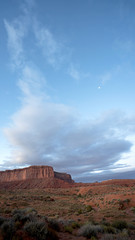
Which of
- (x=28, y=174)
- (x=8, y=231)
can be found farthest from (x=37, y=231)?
(x=28, y=174)

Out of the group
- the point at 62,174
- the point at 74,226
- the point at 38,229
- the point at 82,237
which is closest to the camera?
the point at 38,229

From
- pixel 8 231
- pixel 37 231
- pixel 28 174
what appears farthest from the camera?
pixel 28 174

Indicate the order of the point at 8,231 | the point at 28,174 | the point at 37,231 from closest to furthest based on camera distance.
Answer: the point at 8,231 < the point at 37,231 < the point at 28,174

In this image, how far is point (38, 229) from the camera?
20.5 ft

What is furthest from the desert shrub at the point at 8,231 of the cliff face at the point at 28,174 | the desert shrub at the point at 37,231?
the cliff face at the point at 28,174

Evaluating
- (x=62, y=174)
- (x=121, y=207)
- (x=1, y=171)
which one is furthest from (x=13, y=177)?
(x=121, y=207)

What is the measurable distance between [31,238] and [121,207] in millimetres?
18343

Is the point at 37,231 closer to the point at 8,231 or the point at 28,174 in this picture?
the point at 8,231

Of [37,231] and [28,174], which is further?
[28,174]

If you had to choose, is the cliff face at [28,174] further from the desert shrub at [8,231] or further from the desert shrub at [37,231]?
the desert shrub at [8,231]

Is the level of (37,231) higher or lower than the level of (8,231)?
lower

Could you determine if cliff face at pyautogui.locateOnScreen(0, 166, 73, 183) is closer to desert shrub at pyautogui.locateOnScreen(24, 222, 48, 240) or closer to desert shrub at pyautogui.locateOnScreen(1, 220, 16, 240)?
desert shrub at pyautogui.locateOnScreen(24, 222, 48, 240)

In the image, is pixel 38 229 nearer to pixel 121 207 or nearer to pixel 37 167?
pixel 121 207

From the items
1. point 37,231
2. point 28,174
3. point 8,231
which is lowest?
point 37,231
